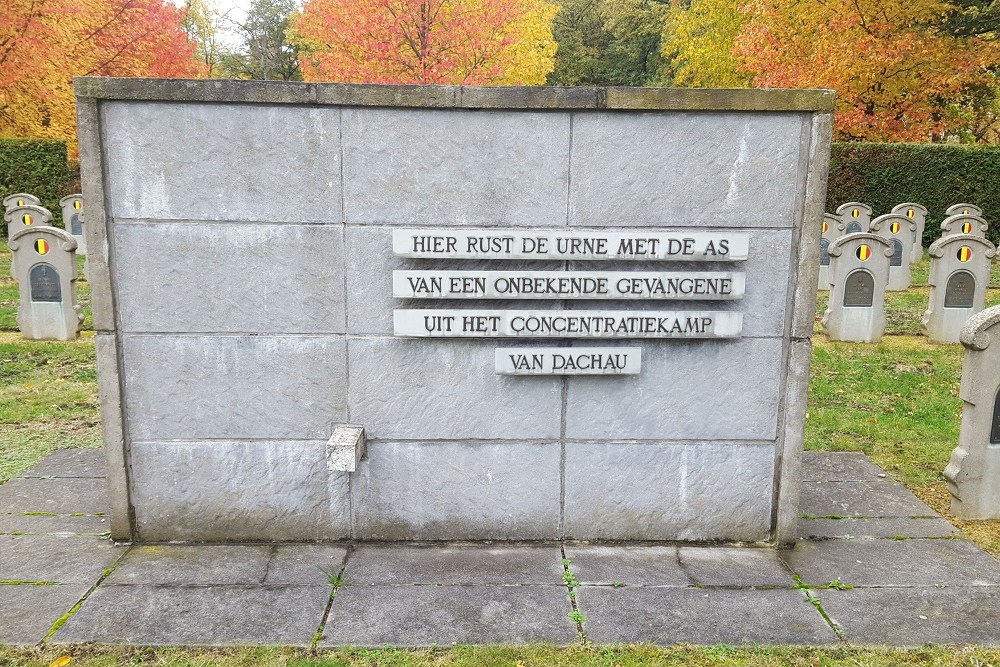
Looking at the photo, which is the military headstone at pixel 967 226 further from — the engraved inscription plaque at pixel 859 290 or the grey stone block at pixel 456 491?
the grey stone block at pixel 456 491

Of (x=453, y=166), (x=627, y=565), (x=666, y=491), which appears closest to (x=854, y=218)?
(x=666, y=491)

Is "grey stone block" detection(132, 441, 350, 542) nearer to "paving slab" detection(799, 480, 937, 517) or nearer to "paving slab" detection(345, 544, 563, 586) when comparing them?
"paving slab" detection(345, 544, 563, 586)

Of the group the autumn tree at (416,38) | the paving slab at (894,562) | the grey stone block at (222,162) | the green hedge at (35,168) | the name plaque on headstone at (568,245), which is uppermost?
the autumn tree at (416,38)

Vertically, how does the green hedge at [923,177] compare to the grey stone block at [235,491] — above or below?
above

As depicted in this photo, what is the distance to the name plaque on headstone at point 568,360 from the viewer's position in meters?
4.36

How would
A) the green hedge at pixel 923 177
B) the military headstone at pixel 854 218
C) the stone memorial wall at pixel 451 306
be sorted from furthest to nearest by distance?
the green hedge at pixel 923 177 < the military headstone at pixel 854 218 < the stone memorial wall at pixel 451 306

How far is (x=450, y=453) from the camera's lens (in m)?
4.50

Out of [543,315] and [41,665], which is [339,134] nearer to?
[543,315]

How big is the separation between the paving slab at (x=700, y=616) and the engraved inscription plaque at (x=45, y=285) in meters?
9.07

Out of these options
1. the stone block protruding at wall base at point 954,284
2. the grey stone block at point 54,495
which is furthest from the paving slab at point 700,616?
the stone block protruding at wall base at point 954,284

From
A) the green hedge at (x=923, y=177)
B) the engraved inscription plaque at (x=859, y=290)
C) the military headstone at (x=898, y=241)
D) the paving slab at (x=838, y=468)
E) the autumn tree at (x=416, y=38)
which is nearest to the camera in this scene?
the paving slab at (x=838, y=468)

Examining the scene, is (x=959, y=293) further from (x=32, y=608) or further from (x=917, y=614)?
(x=32, y=608)

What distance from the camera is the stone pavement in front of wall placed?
11.9 ft

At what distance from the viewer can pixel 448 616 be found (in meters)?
3.76
